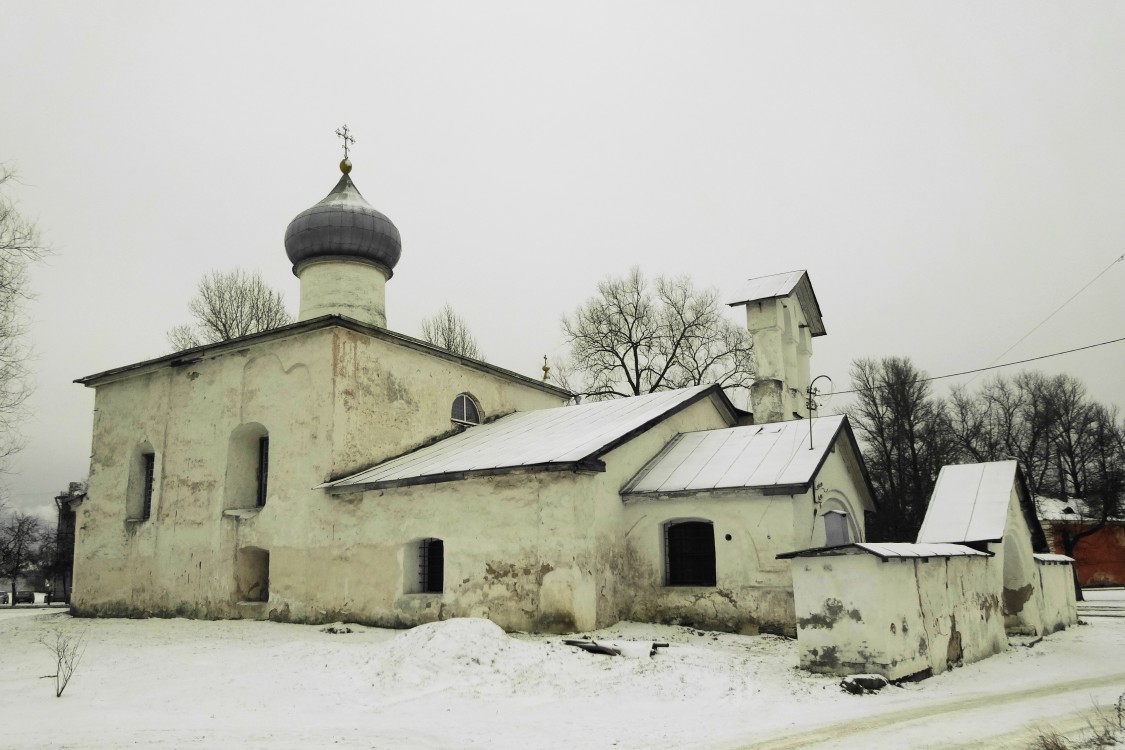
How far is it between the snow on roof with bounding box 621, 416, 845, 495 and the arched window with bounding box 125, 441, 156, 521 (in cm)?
1184

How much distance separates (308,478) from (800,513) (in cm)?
899

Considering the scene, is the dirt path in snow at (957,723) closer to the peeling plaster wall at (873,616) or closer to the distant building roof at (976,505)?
the peeling plaster wall at (873,616)

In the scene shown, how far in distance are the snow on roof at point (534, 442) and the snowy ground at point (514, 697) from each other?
2.83m

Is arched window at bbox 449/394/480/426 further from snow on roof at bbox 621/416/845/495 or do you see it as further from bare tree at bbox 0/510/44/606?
bare tree at bbox 0/510/44/606

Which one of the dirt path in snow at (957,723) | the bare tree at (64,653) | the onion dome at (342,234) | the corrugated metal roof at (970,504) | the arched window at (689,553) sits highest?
the onion dome at (342,234)

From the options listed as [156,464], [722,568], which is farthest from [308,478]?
[722,568]

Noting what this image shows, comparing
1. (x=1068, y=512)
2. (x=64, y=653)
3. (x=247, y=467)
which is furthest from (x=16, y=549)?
(x=1068, y=512)

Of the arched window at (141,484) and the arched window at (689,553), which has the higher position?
the arched window at (141,484)

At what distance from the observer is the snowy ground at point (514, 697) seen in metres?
6.47

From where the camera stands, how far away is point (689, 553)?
12.8 metres

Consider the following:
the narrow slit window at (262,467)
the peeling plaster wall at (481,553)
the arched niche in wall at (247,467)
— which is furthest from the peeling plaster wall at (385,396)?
the narrow slit window at (262,467)

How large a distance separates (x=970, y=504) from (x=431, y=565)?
29.8 feet

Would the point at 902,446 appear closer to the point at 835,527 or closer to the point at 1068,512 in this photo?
the point at 1068,512

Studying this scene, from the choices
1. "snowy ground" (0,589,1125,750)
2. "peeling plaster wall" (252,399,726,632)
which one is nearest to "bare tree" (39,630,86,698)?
"snowy ground" (0,589,1125,750)
